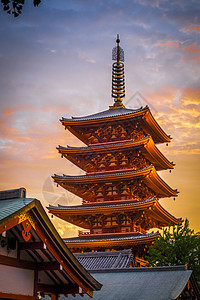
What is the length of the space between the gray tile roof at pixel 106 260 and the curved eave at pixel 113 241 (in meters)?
2.42

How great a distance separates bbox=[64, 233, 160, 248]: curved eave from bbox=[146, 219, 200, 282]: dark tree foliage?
2093 mm

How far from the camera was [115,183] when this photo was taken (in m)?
39.8

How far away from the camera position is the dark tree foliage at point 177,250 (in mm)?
31250

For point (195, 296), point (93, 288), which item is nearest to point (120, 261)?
point (195, 296)

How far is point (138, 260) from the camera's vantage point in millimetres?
35969

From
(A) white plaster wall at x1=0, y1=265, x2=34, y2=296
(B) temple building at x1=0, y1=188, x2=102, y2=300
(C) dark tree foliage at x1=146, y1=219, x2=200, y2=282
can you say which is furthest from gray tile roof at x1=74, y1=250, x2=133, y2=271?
(A) white plaster wall at x1=0, y1=265, x2=34, y2=296

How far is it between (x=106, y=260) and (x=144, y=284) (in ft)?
34.8

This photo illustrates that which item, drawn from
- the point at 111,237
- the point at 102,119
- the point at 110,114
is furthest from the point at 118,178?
the point at 110,114

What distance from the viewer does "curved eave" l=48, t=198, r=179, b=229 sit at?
121ft

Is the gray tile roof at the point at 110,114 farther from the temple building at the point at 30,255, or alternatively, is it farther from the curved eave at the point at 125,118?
the temple building at the point at 30,255

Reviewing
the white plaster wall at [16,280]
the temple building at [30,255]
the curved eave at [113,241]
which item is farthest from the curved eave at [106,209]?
the white plaster wall at [16,280]

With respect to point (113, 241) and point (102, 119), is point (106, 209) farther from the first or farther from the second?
point (102, 119)

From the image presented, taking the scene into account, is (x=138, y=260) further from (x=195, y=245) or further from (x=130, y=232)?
(x=195, y=245)

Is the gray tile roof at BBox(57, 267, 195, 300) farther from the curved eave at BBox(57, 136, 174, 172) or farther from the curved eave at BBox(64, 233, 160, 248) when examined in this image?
the curved eave at BBox(57, 136, 174, 172)
